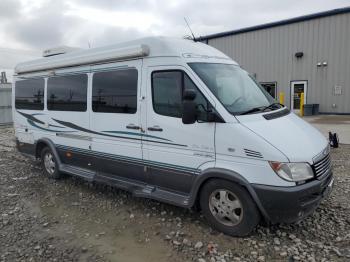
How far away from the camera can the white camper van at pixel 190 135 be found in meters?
3.98

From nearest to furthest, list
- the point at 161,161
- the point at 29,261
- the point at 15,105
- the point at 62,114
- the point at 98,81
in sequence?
the point at 29,261, the point at 161,161, the point at 98,81, the point at 62,114, the point at 15,105

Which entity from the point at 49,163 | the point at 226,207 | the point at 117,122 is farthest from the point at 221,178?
the point at 49,163

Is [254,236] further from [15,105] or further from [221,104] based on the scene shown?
[15,105]

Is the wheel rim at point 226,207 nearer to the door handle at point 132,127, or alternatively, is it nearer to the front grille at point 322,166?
the front grille at point 322,166

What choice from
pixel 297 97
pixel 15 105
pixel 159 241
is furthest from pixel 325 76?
pixel 159 241

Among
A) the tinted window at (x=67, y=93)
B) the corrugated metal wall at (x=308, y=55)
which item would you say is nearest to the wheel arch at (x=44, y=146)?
the tinted window at (x=67, y=93)

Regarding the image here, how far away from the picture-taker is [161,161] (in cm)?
496

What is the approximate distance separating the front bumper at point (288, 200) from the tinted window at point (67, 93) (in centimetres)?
377

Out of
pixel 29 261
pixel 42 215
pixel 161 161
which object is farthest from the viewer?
pixel 42 215

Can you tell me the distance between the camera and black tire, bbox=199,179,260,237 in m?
4.13

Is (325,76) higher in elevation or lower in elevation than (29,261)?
higher

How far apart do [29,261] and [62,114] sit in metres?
3.48

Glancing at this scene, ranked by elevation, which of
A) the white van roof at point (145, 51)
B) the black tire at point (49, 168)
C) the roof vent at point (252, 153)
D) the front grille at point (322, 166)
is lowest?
the black tire at point (49, 168)

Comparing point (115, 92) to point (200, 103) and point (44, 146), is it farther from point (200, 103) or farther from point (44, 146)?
point (44, 146)
